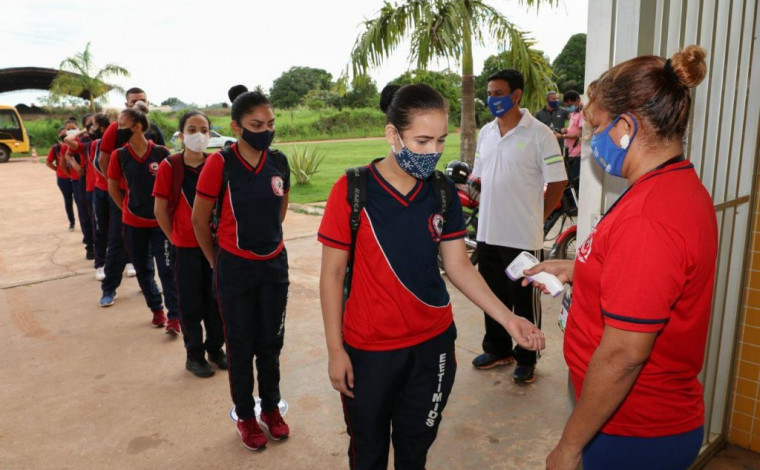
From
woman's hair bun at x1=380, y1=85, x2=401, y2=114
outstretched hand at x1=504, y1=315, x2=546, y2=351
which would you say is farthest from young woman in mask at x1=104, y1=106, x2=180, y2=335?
outstretched hand at x1=504, y1=315, x2=546, y2=351

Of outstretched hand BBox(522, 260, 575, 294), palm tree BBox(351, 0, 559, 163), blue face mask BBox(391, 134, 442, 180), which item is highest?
palm tree BBox(351, 0, 559, 163)

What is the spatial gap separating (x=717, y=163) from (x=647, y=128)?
1.22 meters

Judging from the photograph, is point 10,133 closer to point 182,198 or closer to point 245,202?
point 182,198

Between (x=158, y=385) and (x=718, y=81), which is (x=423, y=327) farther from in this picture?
(x=158, y=385)

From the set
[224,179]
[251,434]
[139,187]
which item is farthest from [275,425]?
[139,187]

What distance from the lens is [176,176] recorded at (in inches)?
143

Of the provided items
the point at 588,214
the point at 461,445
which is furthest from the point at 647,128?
the point at 461,445

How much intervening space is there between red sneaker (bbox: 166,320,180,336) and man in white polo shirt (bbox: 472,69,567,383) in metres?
2.79

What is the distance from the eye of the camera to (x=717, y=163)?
2.33 m

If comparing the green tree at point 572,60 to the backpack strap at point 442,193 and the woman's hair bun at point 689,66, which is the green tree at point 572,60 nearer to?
the backpack strap at point 442,193

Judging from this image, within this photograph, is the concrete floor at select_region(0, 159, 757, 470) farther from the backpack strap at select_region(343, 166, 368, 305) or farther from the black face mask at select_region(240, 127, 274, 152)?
the black face mask at select_region(240, 127, 274, 152)

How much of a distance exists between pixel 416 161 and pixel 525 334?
0.76 metres

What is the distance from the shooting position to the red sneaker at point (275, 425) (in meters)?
3.09

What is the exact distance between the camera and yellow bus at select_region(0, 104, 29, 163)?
83.7ft
